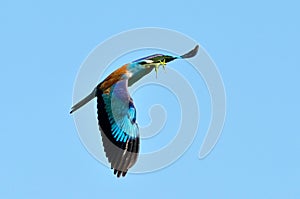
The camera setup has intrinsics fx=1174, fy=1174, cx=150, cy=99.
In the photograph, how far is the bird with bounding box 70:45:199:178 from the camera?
90.5 ft

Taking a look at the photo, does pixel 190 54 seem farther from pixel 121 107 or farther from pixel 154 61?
pixel 121 107

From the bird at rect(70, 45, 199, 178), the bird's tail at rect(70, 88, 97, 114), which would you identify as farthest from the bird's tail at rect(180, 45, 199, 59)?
the bird's tail at rect(70, 88, 97, 114)

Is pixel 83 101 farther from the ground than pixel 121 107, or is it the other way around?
pixel 83 101

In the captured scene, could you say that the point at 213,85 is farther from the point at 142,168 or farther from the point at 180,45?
the point at 142,168

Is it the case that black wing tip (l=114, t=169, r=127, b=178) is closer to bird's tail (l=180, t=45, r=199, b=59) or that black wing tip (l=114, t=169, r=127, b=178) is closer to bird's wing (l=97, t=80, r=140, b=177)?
bird's wing (l=97, t=80, r=140, b=177)

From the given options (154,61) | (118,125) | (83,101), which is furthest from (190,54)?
(83,101)

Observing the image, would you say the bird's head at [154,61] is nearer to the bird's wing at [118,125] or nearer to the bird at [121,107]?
the bird at [121,107]

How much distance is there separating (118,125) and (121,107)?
1.51 feet

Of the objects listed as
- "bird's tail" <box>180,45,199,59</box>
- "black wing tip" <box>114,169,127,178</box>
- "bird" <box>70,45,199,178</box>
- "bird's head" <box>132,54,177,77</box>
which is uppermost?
"bird's tail" <box>180,45,199,59</box>

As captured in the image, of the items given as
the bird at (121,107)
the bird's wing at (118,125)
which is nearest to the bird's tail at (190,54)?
the bird at (121,107)

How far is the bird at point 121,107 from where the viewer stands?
2759cm

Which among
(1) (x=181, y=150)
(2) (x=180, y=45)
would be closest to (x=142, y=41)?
(2) (x=180, y=45)

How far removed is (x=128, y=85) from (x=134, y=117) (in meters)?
0.78

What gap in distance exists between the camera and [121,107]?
92.3ft
